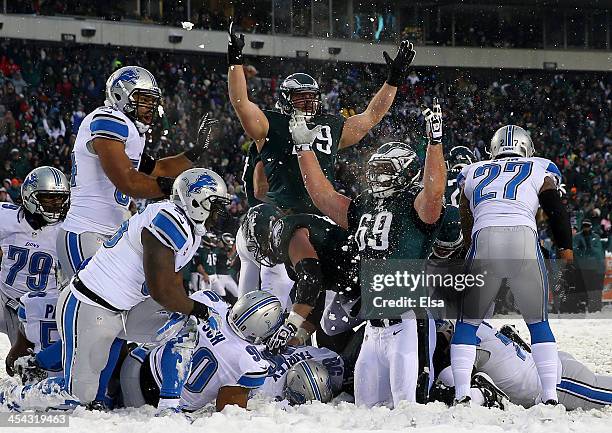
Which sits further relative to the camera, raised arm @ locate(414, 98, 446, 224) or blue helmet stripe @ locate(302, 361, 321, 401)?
blue helmet stripe @ locate(302, 361, 321, 401)

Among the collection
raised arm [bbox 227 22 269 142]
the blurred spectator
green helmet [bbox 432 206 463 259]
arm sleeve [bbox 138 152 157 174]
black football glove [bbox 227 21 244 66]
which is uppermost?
black football glove [bbox 227 21 244 66]

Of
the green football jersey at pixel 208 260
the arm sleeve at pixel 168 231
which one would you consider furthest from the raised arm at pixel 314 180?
the green football jersey at pixel 208 260

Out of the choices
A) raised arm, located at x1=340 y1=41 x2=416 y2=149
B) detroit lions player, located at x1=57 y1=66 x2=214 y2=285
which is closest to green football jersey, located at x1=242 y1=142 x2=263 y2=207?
raised arm, located at x1=340 y1=41 x2=416 y2=149

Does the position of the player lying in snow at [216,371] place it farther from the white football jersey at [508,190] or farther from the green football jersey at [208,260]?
the green football jersey at [208,260]

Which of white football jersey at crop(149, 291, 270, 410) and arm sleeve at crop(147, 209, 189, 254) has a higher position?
arm sleeve at crop(147, 209, 189, 254)

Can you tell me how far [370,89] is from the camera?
32.1 feet

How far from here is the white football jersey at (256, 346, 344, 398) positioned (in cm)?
479

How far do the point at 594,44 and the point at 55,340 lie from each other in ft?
26.5

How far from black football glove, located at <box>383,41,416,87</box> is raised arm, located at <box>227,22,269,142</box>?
0.81m

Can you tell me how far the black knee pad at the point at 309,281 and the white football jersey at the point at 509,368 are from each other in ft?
2.93

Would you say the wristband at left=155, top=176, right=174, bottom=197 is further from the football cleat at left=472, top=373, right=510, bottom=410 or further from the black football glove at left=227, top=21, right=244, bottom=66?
the football cleat at left=472, top=373, right=510, bottom=410

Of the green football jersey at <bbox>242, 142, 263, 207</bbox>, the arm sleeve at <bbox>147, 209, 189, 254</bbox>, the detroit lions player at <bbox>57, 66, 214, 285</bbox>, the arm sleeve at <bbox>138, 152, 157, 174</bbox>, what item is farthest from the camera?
the green football jersey at <bbox>242, 142, 263, 207</bbox>

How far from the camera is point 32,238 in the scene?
5.77 m

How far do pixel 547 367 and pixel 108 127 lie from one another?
249 cm
